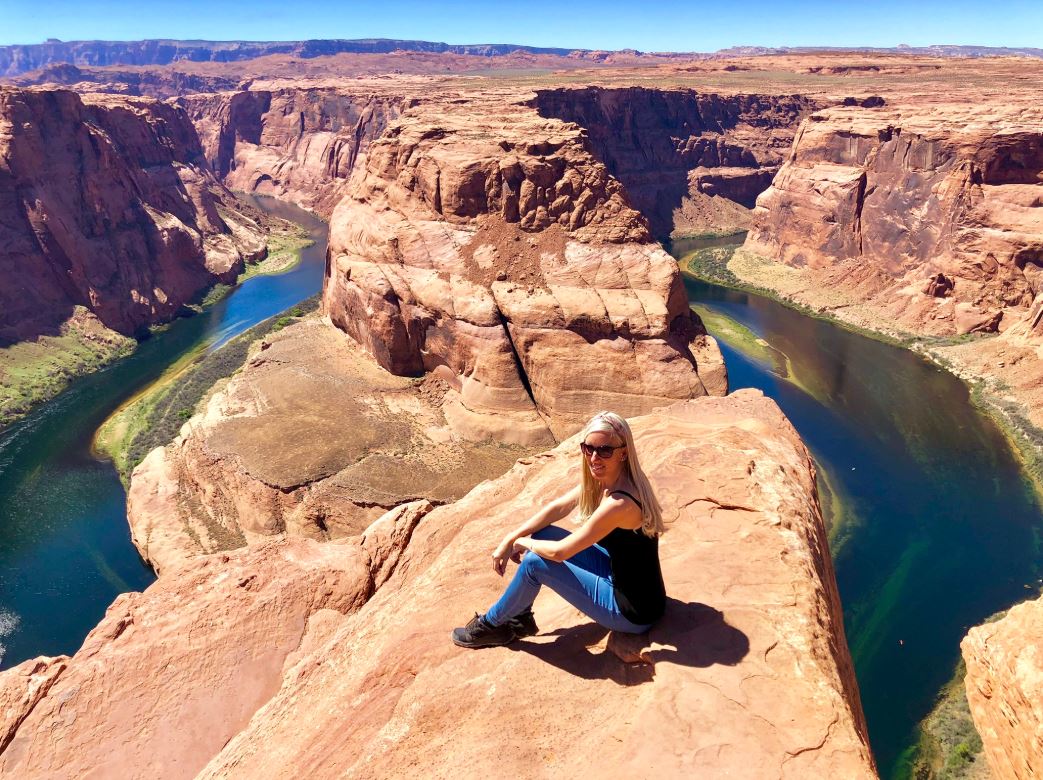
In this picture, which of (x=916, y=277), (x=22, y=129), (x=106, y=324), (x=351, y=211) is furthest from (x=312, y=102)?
(x=916, y=277)

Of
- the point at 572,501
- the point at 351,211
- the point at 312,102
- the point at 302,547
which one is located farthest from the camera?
the point at 312,102

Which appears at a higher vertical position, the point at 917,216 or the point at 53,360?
the point at 917,216

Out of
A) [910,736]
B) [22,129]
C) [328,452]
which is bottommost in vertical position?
[910,736]

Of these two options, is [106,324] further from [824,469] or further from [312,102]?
[312,102]

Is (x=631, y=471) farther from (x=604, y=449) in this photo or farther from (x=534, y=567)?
(x=534, y=567)

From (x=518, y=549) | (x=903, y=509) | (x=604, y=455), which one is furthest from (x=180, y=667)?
(x=903, y=509)

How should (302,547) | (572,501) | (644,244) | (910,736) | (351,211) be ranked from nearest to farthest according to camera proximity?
(572,501) → (302,547) → (910,736) → (644,244) → (351,211)

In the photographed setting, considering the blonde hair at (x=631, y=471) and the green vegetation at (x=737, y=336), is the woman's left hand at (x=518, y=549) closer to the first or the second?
the blonde hair at (x=631, y=471)
